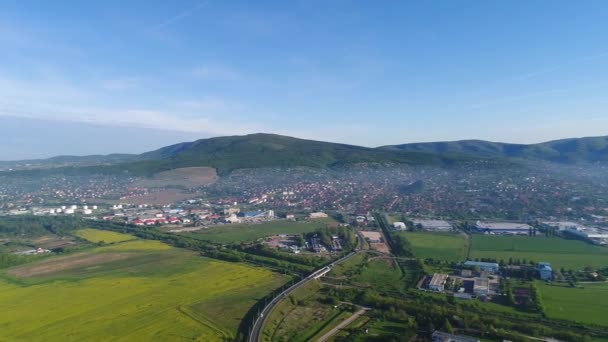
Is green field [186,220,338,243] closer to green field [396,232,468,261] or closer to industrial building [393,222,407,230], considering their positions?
industrial building [393,222,407,230]

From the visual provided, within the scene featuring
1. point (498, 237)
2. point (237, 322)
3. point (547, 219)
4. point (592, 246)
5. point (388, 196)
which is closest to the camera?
point (237, 322)

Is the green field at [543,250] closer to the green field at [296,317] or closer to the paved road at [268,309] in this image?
the paved road at [268,309]

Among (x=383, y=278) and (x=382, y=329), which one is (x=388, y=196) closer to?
(x=383, y=278)

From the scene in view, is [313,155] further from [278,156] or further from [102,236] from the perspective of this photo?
[102,236]

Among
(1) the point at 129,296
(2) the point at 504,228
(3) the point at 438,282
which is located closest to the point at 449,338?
(3) the point at 438,282

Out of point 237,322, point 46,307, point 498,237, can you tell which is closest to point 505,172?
point 498,237

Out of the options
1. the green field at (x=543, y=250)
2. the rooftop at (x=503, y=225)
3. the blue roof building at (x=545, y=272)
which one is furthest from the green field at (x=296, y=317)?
the rooftop at (x=503, y=225)
